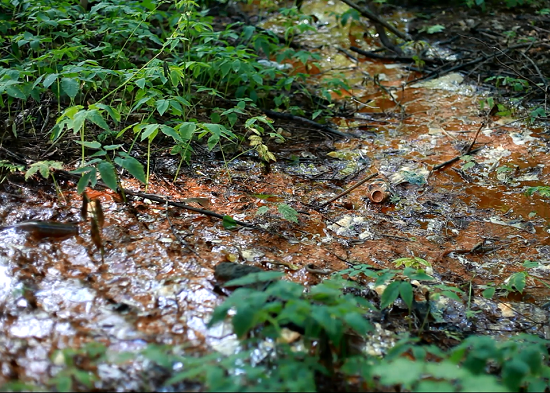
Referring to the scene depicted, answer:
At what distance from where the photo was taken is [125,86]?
3227 millimetres

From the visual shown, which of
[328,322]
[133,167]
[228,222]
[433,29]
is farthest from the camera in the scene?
[433,29]

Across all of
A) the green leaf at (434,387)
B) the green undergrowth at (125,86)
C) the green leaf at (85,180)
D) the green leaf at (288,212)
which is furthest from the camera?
the green undergrowth at (125,86)

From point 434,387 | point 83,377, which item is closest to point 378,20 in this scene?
point 434,387

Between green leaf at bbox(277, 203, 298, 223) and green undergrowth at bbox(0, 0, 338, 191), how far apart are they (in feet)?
1.65

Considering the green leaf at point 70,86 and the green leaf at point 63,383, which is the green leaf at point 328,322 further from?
the green leaf at point 70,86

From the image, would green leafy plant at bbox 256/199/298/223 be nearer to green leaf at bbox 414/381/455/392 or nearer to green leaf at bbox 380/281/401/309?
green leaf at bbox 380/281/401/309

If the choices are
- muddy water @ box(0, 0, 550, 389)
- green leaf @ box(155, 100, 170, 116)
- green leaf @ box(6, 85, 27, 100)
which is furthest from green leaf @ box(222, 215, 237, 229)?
green leaf @ box(6, 85, 27, 100)

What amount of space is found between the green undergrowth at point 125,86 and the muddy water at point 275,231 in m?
0.29

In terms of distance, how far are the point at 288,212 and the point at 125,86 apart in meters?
1.43

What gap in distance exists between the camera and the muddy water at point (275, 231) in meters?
1.83

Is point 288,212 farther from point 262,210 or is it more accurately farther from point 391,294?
point 391,294

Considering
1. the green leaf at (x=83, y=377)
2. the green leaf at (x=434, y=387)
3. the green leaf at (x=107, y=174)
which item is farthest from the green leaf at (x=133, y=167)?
the green leaf at (x=434, y=387)

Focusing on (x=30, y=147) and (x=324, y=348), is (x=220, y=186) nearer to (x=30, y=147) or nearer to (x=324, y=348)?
(x=30, y=147)

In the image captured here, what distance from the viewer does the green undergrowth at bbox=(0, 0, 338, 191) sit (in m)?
2.84
